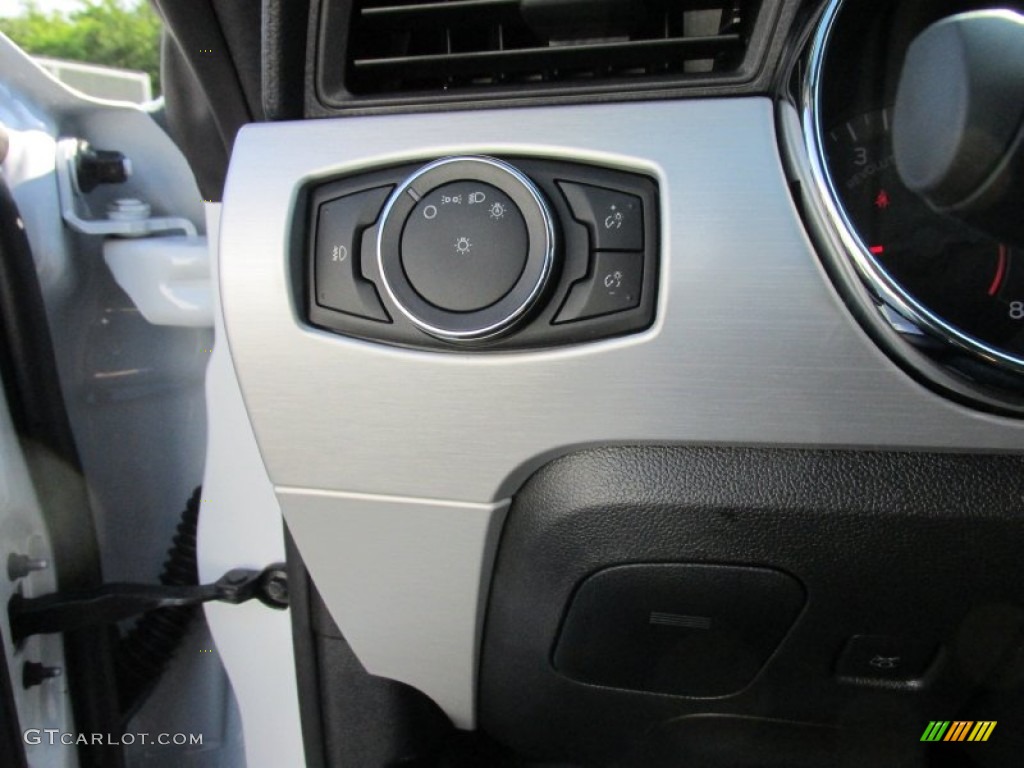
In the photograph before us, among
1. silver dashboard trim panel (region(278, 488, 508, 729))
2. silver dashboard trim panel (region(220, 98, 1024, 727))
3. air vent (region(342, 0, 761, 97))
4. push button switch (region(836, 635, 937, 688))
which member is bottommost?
push button switch (region(836, 635, 937, 688))

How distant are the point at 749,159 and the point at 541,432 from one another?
0.86 feet

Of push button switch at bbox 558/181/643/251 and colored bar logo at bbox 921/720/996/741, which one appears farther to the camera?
colored bar logo at bbox 921/720/996/741

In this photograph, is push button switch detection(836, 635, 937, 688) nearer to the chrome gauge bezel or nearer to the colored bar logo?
the colored bar logo

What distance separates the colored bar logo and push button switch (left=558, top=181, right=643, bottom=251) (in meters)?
0.63

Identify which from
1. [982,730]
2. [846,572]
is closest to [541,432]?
[846,572]

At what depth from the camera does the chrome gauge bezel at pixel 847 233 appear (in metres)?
0.63

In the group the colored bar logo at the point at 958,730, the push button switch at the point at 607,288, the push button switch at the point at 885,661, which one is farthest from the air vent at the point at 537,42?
the colored bar logo at the point at 958,730

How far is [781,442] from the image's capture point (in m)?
0.68

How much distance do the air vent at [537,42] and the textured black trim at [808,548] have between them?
315mm

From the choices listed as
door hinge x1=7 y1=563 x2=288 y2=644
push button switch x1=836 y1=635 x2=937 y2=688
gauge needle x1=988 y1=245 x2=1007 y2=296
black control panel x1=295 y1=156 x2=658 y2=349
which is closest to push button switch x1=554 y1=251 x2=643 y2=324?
black control panel x1=295 y1=156 x2=658 y2=349

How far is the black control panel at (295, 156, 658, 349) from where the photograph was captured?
25.6 inches

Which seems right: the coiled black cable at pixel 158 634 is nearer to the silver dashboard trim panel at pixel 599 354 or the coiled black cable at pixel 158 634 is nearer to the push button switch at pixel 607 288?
the silver dashboard trim panel at pixel 599 354

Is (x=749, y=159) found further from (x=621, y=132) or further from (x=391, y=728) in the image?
(x=391, y=728)

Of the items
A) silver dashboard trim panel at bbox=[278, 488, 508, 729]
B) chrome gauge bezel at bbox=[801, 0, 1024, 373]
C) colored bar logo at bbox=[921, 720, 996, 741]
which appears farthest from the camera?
colored bar logo at bbox=[921, 720, 996, 741]
